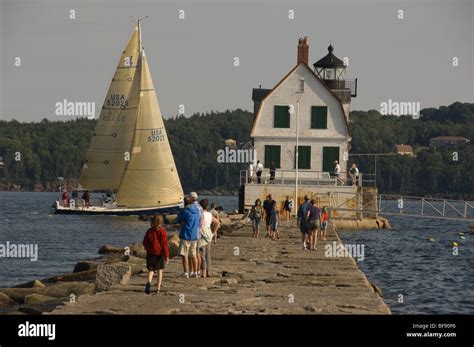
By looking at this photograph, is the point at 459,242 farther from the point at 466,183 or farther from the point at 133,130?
the point at 466,183

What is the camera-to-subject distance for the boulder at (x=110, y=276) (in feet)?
71.3

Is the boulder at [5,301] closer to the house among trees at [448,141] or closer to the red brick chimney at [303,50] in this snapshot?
the red brick chimney at [303,50]

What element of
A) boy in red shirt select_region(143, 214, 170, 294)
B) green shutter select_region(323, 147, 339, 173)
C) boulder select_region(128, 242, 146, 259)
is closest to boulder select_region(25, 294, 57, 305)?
boy in red shirt select_region(143, 214, 170, 294)

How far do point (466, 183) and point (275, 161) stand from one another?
112751 millimetres

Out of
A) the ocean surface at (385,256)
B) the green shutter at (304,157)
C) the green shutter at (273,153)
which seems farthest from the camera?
the green shutter at (273,153)

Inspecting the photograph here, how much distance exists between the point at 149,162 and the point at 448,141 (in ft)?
372

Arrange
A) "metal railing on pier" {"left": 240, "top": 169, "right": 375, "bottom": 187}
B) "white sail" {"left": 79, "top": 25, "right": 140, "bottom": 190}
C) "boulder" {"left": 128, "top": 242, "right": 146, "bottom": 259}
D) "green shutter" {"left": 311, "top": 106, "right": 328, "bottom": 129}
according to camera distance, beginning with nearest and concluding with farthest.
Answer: "boulder" {"left": 128, "top": 242, "right": 146, "bottom": 259} < "metal railing on pier" {"left": 240, "top": 169, "right": 375, "bottom": 187} < "green shutter" {"left": 311, "top": 106, "right": 328, "bottom": 129} < "white sail" {"left": 79, "top": 25, "right": 140, "bottom": 190}

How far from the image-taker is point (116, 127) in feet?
262

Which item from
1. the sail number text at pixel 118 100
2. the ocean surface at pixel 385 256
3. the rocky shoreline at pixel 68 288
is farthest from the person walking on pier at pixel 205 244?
the sail number text at pixel 118 100

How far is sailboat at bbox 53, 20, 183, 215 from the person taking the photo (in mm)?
74688

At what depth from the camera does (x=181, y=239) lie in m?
22.9

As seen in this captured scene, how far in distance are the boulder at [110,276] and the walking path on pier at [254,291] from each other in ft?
0.82

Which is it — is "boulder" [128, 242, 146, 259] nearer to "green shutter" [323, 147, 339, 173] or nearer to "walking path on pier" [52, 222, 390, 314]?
"walking path on pier" [52, 222, 390, 314]
